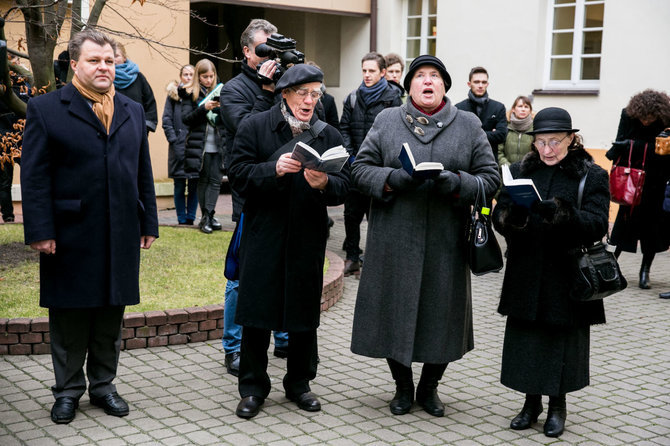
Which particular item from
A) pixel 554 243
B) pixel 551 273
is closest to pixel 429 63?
pixel 554 243

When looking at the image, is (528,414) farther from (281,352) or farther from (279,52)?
(279,52)

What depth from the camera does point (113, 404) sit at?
4.99m

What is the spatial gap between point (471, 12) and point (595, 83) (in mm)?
2679

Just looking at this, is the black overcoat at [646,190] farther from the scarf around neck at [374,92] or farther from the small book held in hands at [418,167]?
the small book held in hands at [418,167]

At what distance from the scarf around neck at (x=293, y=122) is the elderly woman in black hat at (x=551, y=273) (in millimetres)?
1199

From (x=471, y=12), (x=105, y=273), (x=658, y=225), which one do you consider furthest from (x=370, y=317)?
(x=471, y=12)

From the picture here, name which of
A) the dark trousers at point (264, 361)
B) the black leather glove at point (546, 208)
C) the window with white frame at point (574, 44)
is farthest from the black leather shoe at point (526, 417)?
the window with white frame at point (574, 44)

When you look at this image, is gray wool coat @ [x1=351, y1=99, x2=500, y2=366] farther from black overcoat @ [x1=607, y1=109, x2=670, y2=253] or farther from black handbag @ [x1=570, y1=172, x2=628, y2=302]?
black overcoat @ [x1=607, y1=109, x2=670, y2=253]

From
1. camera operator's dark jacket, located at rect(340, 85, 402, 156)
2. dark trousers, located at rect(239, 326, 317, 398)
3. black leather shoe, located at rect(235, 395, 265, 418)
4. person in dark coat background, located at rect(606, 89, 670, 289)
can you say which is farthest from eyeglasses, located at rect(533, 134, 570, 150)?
person in dark coat background, located at rect(606, 89, 670, 289)

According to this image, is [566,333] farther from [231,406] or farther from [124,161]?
[124,161]

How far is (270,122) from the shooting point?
5066 millimetres

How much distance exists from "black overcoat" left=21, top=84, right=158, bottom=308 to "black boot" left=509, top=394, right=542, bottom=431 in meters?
2.30

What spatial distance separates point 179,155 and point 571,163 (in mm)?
7166

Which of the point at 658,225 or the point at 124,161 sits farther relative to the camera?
the point at 658,225
